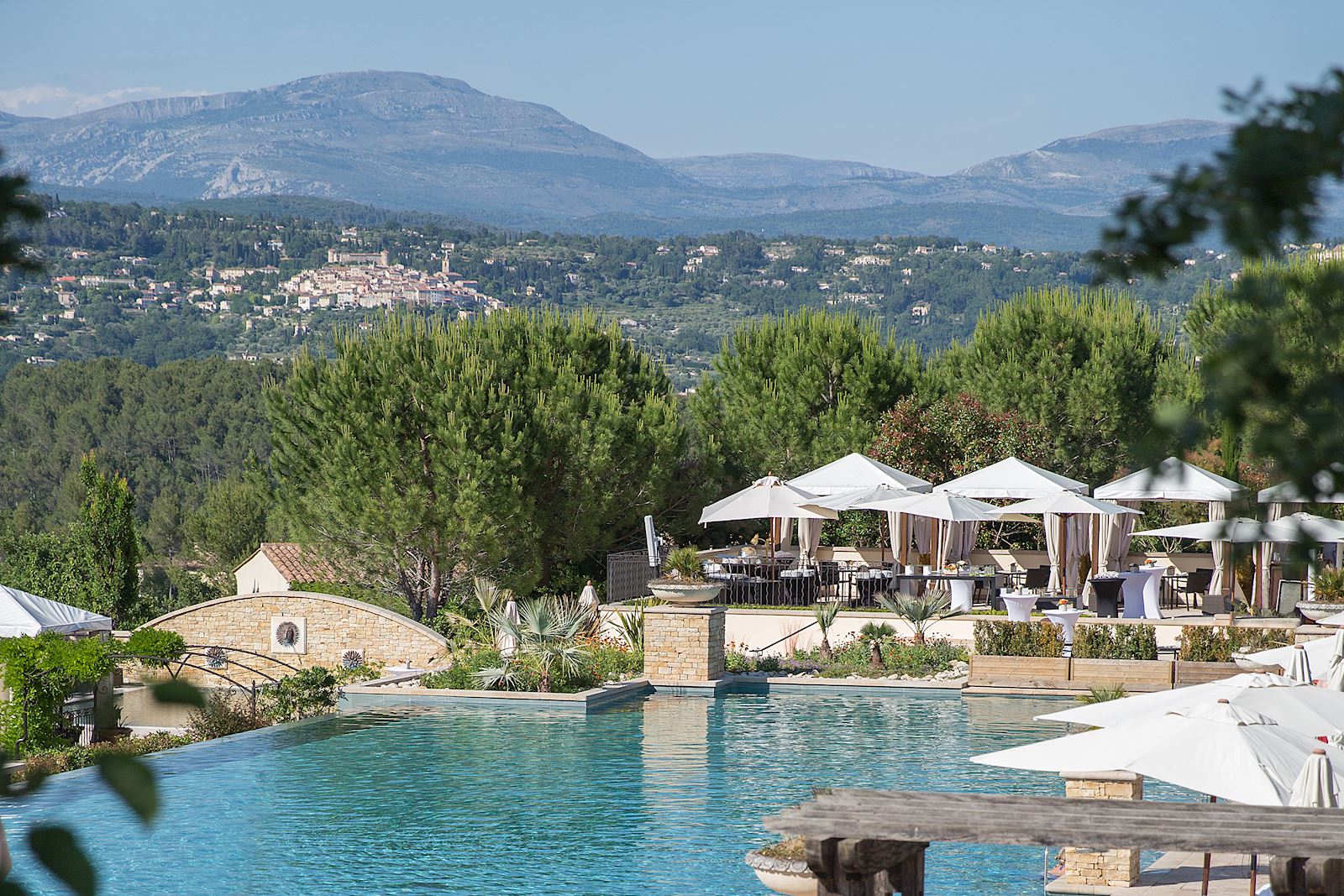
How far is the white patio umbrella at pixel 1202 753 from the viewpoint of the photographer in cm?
820

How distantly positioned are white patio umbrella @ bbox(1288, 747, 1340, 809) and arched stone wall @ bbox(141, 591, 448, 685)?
1554cm

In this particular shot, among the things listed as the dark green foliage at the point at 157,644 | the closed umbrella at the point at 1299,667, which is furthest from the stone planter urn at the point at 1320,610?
the dark green foliage at the point at 157,644

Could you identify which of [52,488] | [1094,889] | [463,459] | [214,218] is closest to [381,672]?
[463,459]

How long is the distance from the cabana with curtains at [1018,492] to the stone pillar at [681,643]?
23.4ft

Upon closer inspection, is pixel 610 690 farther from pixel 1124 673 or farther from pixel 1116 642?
pixel 1116 642

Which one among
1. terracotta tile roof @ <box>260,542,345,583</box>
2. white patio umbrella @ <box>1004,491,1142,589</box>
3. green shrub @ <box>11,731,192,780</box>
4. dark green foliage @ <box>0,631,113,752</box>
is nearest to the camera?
green shrub @ <box>11,731,192,780</box>

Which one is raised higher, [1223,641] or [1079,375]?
[1079,375]

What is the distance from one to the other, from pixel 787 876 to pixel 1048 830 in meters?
2.91

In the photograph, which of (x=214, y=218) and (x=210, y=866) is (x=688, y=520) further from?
(x=214, y=218)

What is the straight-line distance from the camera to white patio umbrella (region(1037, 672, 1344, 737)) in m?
9.35

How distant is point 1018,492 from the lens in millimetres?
24797

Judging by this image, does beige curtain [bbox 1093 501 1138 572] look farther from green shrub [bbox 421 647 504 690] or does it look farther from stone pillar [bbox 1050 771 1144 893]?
stone pillar [bbox 1050 771 1144 893]

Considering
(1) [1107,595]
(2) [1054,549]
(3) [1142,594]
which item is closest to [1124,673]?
(1) [1107,595]

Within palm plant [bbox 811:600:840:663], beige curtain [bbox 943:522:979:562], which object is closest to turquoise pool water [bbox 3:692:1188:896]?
palm plant [bbox 811:600:840:663]
